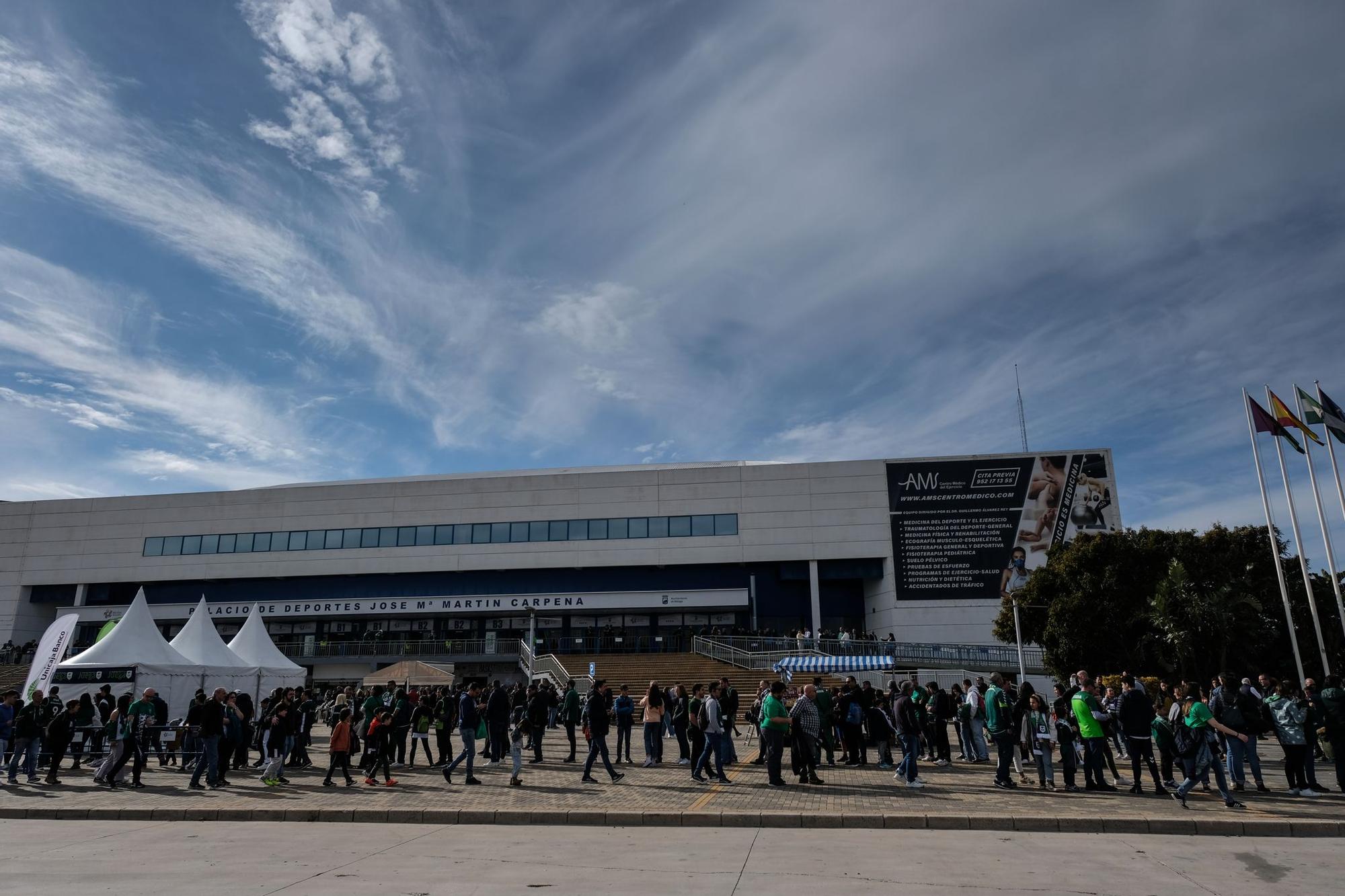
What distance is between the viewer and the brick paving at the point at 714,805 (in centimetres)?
1029

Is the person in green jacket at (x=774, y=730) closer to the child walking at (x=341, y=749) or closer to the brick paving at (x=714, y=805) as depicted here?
the brick paving at (x=714, y=805)

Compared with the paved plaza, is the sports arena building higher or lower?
higher

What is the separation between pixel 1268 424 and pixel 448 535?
40.8 meters

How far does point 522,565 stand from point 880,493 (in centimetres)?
2076

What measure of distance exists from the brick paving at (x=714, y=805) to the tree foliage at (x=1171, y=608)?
15979 mm

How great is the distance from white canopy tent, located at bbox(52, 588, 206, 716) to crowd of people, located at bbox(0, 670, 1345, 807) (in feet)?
2.63

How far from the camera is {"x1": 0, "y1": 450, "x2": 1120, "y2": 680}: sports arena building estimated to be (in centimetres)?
4700

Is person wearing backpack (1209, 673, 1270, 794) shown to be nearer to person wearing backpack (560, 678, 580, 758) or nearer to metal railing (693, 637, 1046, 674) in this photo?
person wearing backpack (560, 678, 580, 758)

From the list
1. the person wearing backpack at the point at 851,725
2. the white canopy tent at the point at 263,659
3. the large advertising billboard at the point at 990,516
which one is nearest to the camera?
the person wearing backpack at the point at 851,725

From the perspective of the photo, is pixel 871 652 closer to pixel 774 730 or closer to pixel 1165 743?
pixel 774 730

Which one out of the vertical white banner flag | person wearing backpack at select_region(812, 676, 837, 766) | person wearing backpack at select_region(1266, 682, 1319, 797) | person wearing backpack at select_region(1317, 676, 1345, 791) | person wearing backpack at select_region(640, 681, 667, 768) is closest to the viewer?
person wearing backpack at select_region(1317, 676, 1345, 791)

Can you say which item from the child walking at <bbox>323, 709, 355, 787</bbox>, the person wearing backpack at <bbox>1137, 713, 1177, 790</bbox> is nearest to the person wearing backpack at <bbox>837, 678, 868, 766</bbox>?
the person wearing backpack at <bbox>1137, 713, 1177, 790</bbox>

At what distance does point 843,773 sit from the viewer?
15.1m

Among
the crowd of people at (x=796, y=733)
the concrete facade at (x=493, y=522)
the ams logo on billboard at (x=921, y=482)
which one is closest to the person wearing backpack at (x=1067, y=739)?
the crowd of people at (x=796, y=733)
